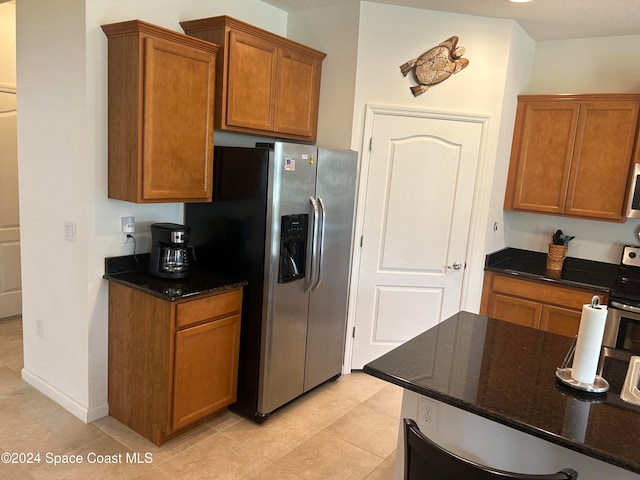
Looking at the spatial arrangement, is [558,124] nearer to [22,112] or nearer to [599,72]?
[599,72]

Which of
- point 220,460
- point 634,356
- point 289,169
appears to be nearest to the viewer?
point 634,356

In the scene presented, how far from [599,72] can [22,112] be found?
13.1ft

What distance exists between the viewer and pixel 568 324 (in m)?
3.36

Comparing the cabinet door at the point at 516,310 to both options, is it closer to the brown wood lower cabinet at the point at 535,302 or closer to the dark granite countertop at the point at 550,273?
the brown wood lower cabinet at the point at 535,302

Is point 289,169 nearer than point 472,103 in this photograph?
Yes

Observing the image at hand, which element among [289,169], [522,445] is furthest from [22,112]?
[522,445]

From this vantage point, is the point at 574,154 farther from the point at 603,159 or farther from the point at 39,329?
the point at 39,329

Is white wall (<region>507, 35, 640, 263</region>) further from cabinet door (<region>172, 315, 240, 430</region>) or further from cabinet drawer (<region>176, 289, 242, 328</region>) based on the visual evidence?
cabinet door (<region>172, 315, 240, 430</region>)

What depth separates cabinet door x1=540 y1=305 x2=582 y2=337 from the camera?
3340 mm

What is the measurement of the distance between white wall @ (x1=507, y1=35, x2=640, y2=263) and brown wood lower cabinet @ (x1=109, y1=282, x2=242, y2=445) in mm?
2589

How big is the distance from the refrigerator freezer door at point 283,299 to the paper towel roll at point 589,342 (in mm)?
1647

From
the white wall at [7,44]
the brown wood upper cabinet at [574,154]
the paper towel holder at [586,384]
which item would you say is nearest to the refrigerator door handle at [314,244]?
the paper towel holder at [586,384]

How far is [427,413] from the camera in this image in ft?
5.46

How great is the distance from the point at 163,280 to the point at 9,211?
2.41m
